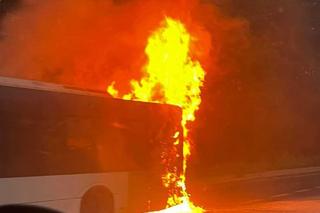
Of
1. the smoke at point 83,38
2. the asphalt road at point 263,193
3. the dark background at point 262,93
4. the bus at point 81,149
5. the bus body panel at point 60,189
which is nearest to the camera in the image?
the bus body panel at point 60,189

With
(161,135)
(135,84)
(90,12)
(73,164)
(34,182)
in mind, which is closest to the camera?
(34,182)

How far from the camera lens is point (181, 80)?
13.5 meters

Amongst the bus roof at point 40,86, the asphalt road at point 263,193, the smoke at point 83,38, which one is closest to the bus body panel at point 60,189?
the bus roof at point 40,86

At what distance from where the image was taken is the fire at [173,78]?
495 inches

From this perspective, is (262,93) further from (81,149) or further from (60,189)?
(60,189)

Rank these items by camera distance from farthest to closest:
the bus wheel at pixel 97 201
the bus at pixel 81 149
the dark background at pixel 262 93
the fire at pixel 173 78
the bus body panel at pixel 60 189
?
1. the dark background at pixel 262 93
2. the fire at pixel 173 78
3. the bus wheel at pixel 97 201
4. the bus at pixel 81 149
5. the bus body panel at pixel 60 189

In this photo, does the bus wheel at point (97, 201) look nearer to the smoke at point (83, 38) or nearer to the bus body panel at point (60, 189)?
the bus body panel at point (60, 189)

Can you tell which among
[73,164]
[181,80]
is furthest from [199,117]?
[73,164]

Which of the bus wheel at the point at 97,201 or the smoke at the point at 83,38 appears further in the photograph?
the smoke at the point at 83,38

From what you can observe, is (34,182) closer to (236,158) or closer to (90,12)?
(90,12)

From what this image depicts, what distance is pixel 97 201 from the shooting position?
9.73 meters

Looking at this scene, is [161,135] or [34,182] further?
[161,135]

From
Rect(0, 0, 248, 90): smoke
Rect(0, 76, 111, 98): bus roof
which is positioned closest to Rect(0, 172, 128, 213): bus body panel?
Rect(0, 76, 111, 98): bus roof

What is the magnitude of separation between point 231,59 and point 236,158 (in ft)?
26.3
